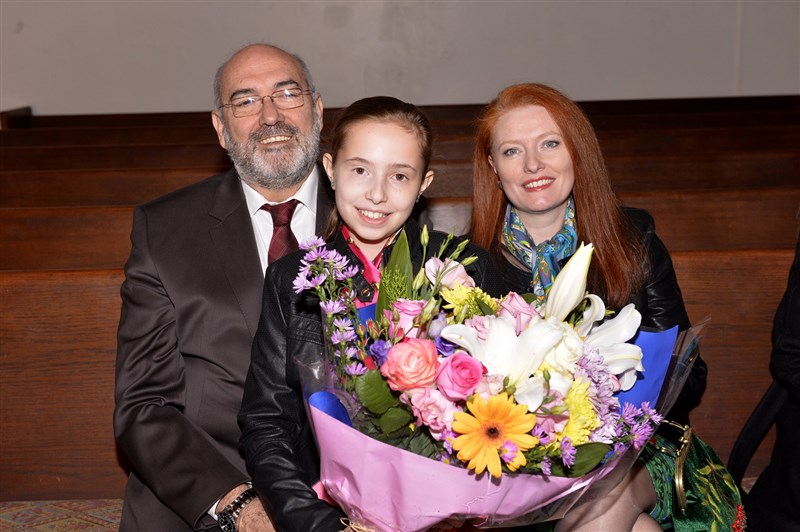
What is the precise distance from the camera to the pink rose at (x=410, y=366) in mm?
1286

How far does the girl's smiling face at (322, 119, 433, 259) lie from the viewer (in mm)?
1976

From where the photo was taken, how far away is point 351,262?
6.65ft

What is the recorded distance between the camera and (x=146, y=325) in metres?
2.34

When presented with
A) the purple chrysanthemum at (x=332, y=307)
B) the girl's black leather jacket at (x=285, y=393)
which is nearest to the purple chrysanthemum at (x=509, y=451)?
Answer: the purple chrysanthemum at (x=332, y=307)

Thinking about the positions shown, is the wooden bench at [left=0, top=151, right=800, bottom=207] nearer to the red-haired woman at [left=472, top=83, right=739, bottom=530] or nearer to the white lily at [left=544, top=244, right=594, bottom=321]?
the red-haired woman at [left=472, top=83, right=739, bottom=530]

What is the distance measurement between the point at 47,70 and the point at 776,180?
6.17 meters

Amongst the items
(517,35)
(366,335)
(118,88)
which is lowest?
(366,335)

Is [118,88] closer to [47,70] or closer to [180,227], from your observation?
[47,70]

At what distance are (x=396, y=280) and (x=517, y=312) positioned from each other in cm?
21

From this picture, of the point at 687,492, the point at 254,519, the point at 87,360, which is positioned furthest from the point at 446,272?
the point at 87,360

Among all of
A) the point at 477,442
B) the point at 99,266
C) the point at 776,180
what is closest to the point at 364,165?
the point at 477,442

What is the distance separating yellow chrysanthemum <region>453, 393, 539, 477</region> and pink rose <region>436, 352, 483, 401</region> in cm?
2

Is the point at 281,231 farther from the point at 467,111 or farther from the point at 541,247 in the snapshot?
the point at 467,111

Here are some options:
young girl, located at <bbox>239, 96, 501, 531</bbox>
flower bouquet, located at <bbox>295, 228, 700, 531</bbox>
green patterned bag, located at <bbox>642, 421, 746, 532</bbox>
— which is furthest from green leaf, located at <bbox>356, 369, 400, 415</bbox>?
green patterned bag, located at <bbox>642, 421, 746, 532</bbox>
